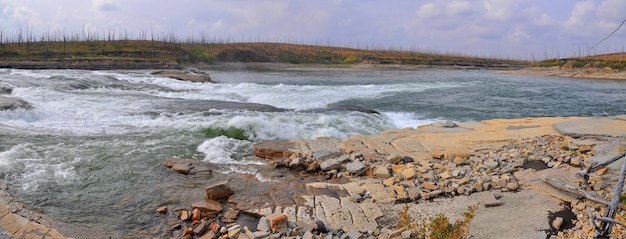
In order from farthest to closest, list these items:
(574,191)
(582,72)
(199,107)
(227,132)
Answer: (582,72), (199,107), (227,132), (574,191)

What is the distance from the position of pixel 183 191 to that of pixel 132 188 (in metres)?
0.93

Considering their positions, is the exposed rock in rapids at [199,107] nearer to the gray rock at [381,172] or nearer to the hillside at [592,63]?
the gray rock at [381,172]

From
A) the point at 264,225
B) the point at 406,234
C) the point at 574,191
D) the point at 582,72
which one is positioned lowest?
the point at 264,225

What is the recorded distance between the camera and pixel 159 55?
6562 cm

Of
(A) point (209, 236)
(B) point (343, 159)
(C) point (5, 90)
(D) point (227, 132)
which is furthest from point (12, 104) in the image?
(A) point (209, 236)

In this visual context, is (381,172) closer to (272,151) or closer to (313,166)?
(313,166)

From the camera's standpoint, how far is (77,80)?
24.8m

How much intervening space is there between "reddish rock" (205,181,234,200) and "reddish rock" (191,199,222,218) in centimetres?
20

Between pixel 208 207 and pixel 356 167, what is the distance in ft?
9.93

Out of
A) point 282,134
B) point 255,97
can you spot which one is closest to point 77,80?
point 255,97

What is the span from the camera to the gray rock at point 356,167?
26.3 ft

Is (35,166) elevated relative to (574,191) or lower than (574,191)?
lower

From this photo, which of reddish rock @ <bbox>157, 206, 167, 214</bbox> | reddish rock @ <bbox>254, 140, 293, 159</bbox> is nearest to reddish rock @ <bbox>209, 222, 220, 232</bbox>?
reddish rock @ <bbox>157, 206, 167, 214</bbox>

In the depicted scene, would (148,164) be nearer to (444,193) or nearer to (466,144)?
(444,193)
